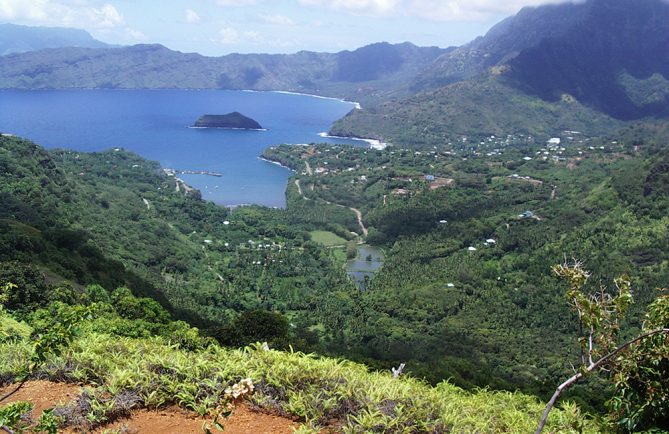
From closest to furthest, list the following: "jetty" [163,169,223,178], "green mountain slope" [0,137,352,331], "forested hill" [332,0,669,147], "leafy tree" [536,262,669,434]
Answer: "leafy tree" [536,262,669,434] → "green mountain slope" [0,137,352,331] → "jetty" [163,169,223,178] → "forested hill" [332,0,669,147]

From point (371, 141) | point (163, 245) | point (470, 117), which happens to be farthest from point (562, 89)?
point (163, 245)

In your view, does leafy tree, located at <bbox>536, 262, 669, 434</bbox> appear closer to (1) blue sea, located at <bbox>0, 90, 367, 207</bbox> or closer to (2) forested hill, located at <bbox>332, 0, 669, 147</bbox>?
(1) blue sea, located at <bbox>0, 90, 367, 207</bbox>

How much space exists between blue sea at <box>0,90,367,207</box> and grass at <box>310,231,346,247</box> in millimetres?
13903

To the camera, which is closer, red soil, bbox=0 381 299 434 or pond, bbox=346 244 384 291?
red soil, bbox=0 381 299 434

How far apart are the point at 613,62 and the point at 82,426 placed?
183495 millimetres

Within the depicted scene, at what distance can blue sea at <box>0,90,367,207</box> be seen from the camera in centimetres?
8731

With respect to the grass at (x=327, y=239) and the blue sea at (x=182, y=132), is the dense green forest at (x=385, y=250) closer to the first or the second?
the grass at (x=327, y=239)

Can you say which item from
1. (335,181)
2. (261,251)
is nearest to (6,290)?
(261,251)

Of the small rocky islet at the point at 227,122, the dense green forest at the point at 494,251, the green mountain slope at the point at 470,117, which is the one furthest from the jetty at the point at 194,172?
the small rocky islet at the point at 227,122

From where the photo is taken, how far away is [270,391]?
254 inches

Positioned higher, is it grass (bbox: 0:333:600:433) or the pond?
grass (bbox: 0:333:600:433)

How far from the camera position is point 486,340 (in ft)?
112

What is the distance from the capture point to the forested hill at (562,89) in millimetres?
127375

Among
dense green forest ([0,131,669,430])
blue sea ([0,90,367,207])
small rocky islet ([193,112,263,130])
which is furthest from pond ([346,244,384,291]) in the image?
small rocky islet ([193,112,263,130])
